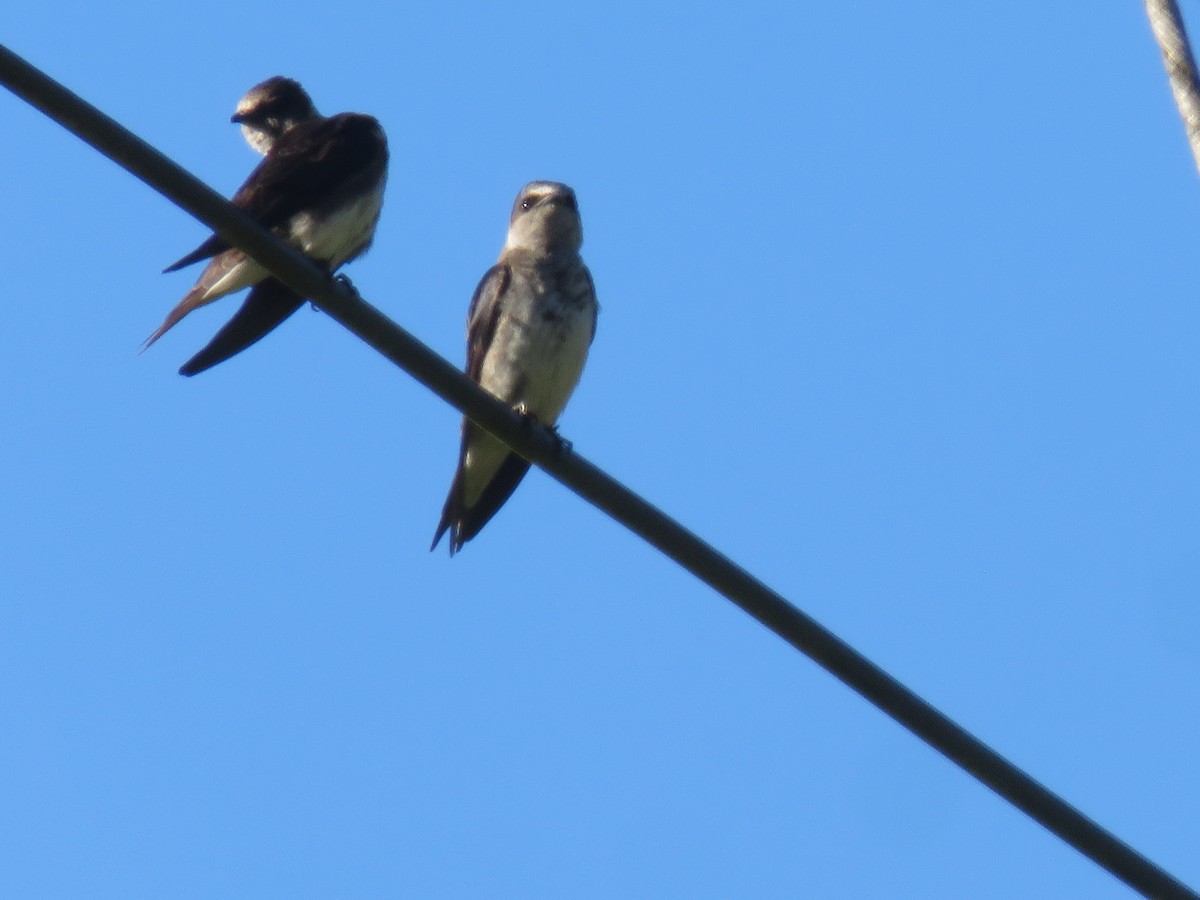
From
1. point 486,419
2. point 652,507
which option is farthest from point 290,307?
point 652,507

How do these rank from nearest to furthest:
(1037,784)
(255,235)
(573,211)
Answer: (1037,784) < (255,235) < (573,211)

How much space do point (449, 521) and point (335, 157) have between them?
151 cm

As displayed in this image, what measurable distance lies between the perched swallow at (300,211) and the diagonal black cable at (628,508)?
9.57 ft

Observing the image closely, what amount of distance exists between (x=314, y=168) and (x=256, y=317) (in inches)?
27.5

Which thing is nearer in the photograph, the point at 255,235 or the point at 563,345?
the point at 255,235

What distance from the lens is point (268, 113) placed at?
836cm

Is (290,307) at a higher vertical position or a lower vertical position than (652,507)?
higher

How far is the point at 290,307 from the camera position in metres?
6.77

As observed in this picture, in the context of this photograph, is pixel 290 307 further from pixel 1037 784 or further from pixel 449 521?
pixel 1037 784

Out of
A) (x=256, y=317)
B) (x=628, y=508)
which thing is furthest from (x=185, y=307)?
(x=628, y=508)

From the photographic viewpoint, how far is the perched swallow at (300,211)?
254 inches

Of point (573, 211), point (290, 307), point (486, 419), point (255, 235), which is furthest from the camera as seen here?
point (573, 211)

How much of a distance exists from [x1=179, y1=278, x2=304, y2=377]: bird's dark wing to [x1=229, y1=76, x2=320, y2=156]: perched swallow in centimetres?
181

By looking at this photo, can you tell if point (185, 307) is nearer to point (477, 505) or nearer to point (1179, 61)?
point (477, 505)
